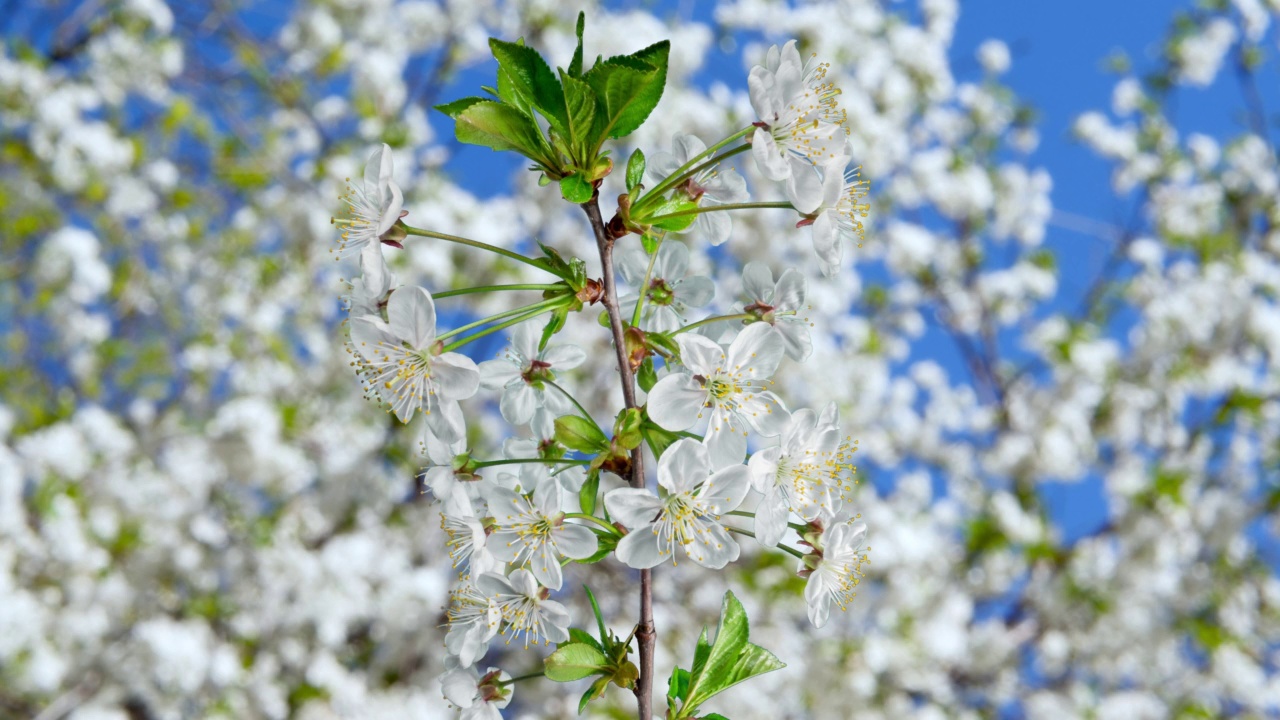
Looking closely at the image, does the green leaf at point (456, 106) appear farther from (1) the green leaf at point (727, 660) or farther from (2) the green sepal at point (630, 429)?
(1) the green leaf at point (727, 660)

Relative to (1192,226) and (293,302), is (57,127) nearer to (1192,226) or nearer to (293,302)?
(293,302)

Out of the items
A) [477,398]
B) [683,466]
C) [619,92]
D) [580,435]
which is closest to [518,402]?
[580,435]

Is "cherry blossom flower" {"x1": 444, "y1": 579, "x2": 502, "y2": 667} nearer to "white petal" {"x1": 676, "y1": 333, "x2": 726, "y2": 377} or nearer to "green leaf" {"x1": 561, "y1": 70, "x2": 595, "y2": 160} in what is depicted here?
"white petal" {"x1": 676, "y1": 333, "x2": 726, "y2": 377}

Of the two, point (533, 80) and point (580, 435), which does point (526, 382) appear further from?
point (533, 80)

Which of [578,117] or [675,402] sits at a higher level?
[578,117]

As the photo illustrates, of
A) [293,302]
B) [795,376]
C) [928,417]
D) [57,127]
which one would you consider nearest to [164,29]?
[57,127]
